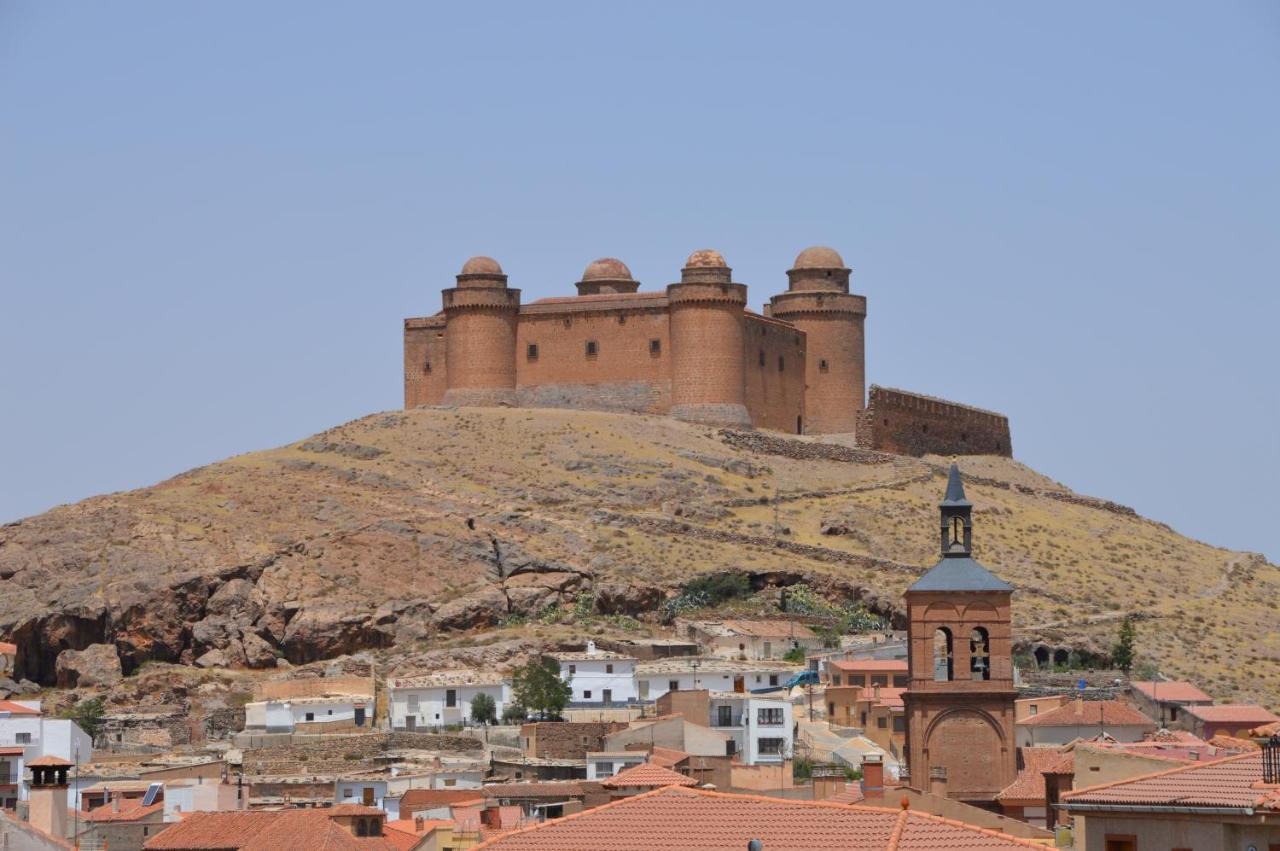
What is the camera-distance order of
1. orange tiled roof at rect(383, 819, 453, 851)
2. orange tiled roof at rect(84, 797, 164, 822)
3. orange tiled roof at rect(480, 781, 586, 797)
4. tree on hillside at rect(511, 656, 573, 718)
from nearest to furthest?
1. orange tiled roof at rect(383, 819, 453, 851)
2. orange tiled roof at rect(84, 797, 164, 822)
3. orange tiled roof at rect(480, 781, 586, 797)
4. tree on hillside at rect(511, 656, 573, 718)

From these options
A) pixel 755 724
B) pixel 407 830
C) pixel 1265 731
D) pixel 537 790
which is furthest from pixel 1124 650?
pixel 1265 731

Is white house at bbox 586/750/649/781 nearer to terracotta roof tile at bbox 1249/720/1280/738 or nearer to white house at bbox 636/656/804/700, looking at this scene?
white house at bbox 636/656/804/700

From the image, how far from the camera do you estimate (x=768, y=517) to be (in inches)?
4407

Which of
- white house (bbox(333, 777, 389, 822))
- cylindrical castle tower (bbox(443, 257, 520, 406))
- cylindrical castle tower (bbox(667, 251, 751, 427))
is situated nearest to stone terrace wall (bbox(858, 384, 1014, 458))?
cylindrical castle tower (bbox(667, 251, 751, 427))

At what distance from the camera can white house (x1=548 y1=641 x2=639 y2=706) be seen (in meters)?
84.1

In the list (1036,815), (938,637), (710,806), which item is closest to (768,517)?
(938,637)

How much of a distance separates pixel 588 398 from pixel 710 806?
304ft

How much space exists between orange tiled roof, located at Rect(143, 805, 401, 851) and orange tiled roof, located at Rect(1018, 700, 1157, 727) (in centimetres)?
1972

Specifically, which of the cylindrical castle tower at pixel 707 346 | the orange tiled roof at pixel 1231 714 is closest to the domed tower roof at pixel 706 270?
the cylindrical castle tower at pixel 707 346

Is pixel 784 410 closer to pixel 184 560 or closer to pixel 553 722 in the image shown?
pixel 184 560

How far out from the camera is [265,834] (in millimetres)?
45156

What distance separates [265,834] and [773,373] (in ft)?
256

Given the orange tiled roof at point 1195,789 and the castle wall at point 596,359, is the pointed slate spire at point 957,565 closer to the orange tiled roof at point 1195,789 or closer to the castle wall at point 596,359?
the orange tiled roof at point 1195,789

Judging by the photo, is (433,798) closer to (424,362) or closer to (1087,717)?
(1087,717)
